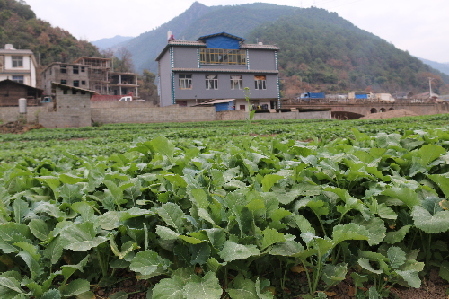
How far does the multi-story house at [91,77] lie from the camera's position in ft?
173

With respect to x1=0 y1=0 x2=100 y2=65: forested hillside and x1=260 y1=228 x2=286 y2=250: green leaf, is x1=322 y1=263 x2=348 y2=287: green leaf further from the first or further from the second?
x1=0 y1=0 x2=100 y2=65: forested hillside

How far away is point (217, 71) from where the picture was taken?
4084cm

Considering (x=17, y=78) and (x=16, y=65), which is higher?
(x=16, y=65)

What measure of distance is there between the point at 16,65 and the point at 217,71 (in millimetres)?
30882

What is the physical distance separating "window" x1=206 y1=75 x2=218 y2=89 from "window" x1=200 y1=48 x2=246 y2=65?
192 cm

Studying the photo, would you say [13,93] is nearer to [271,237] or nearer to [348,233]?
[271,237]

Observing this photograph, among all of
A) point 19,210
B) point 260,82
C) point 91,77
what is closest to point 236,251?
point 19,210

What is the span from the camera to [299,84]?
292 ft

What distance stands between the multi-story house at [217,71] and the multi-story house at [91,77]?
19.0 meters

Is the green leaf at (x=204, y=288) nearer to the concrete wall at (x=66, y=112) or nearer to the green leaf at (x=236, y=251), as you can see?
the green leaf at (x=236, y=251)

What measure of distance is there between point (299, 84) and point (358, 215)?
90.6 m

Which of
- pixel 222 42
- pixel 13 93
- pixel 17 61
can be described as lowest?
pixel 13 93

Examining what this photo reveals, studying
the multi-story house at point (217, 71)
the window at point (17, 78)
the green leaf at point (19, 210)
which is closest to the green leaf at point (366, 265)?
the green leaf at point (19, 210)

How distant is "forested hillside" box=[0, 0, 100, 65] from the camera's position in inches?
2357
